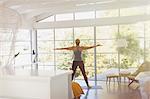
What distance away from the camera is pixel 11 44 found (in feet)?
7.28

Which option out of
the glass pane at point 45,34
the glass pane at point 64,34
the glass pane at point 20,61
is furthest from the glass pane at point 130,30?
the glass pane at point 20,61

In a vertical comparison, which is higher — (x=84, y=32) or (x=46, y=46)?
(x=84, y=32)

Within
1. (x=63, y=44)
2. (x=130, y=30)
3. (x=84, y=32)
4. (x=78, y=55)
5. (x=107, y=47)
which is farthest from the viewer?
(x=63, y=44)

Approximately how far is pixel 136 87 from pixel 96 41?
2192mm

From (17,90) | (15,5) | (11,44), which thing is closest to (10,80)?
(17,90)

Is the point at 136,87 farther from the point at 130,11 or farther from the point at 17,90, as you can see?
the point at 17,90

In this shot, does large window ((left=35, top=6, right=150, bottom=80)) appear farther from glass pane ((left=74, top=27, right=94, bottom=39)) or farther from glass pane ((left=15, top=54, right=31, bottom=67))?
glass pane ((left=15, top=54, right=31, bottom=67))

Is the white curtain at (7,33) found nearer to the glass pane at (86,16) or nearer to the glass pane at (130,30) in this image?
Answer: the glass pane at (130,30)

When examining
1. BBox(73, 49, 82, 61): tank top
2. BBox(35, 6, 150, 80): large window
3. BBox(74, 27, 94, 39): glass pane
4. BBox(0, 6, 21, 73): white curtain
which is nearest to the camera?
BBox(0, 6, 21, 73): white curtain

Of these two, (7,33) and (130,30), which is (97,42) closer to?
(130,30)

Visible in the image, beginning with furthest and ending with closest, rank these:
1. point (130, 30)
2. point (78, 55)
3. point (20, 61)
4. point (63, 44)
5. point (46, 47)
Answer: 1. point (46, 47)
2. point (63, 44)
3. point (130, 30)
4. point (78, 55)
5. point (20, 61)

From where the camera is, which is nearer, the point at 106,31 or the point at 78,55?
the point at 78,55

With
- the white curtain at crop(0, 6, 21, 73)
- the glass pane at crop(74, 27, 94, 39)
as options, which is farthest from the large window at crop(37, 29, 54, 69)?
the white curtain at crop(0, 6, 21, 73)

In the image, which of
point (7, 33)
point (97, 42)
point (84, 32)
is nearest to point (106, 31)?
point (97, 42)
